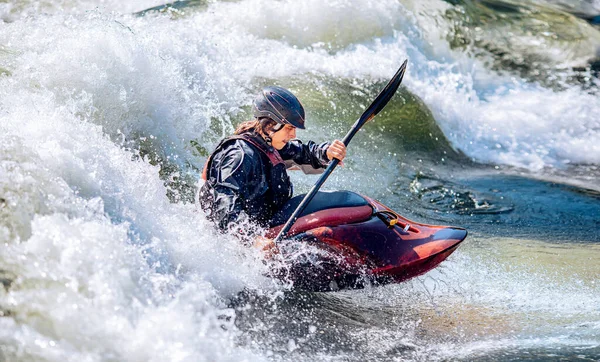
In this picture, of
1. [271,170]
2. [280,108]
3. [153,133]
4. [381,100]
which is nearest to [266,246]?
[271,170]

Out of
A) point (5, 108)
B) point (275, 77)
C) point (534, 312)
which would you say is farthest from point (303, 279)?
point (275, 77)

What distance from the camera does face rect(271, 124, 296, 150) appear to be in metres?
4.24

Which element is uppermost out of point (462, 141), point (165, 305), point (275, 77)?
point (165, 305)

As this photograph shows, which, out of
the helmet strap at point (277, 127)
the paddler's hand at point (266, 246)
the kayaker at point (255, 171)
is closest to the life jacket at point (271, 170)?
the kayaker at point (255, 171)

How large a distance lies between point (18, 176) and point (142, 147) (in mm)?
2113

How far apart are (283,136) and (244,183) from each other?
0.43 meters

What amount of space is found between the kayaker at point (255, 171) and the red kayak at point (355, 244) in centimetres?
13

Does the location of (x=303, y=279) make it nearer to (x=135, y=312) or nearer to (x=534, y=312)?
(x=135, y=312)

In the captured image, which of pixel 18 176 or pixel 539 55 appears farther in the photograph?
pixel 539 55

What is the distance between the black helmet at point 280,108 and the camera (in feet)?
13.7

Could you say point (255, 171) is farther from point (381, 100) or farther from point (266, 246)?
point (381, 100)

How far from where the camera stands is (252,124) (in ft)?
14.0

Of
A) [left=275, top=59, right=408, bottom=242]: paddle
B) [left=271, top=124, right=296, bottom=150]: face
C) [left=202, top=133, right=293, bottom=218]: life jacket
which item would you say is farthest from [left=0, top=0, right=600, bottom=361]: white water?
[left=271, top=124, right=296, bottom=150]: face

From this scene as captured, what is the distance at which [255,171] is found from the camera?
4070 mm
